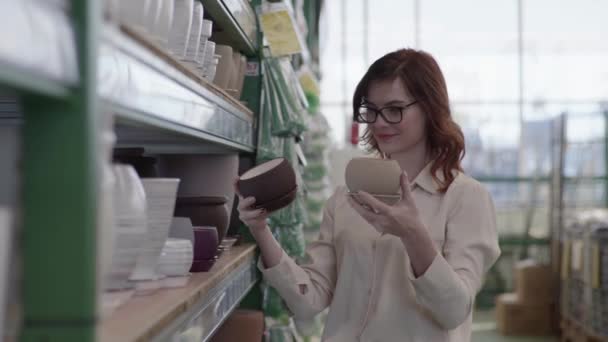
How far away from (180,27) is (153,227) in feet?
1.33

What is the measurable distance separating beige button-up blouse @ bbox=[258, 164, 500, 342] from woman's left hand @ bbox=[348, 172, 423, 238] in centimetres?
15

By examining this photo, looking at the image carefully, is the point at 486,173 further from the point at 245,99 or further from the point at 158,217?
the point at 158,217

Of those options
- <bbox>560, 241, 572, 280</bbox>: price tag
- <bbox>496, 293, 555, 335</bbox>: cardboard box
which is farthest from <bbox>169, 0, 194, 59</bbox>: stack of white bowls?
<bbox>496, 293, 555, 335</bbox>: cardboard box

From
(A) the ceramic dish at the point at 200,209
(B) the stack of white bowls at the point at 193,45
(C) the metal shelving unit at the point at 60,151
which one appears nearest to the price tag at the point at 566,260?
(A) the ceramic dish at the point at 200,209

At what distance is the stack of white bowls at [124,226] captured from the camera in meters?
1.03

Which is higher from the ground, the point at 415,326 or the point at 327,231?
the point at 327,231

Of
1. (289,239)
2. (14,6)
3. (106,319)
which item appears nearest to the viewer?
(14,6)

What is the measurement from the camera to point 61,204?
0.75 metres

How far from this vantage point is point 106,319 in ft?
3.27

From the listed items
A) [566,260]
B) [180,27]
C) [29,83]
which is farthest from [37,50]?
[566,260]

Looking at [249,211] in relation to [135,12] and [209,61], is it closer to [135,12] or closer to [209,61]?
[209,61]

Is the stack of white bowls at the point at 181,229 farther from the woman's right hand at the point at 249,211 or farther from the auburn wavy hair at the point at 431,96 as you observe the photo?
the auburn wavy hair at the point at 431,96

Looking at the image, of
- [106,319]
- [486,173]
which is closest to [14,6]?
[106,319]

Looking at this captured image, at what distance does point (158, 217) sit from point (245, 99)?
151 cm
